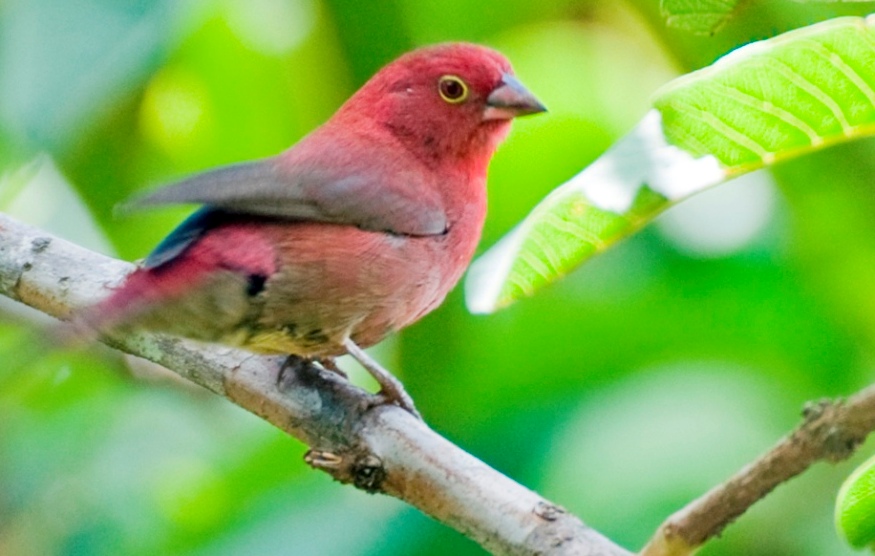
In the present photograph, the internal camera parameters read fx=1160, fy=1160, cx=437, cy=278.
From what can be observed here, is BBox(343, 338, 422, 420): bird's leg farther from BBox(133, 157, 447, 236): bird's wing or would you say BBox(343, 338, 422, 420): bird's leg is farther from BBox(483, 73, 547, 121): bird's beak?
BBox(483, 73, 547, 121): bird's beak

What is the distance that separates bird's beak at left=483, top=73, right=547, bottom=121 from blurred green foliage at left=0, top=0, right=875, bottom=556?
0.90 meters

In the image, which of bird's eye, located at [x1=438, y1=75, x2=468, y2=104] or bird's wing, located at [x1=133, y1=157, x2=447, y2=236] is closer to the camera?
bird's wing, located at [x1=133, y1=157, x2=447, y2=236]

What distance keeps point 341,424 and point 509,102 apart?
3.62 ft

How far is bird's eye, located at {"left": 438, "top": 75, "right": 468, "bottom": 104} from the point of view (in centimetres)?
316

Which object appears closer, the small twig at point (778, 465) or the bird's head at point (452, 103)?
the small twig at point (778, 465)

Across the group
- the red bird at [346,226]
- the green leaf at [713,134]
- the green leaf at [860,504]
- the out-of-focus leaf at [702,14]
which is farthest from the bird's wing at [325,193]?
the green leaf at [860,504]

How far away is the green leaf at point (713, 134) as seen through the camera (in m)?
1.51

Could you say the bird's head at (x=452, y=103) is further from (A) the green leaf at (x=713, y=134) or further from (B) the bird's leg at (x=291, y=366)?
(A) the green leaf at (x=713, y=134)

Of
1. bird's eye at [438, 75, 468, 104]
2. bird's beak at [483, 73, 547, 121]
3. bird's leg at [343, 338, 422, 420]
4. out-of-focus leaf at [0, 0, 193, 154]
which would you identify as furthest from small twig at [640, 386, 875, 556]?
out-of-focus leaf at [0, 0, 193, 154]

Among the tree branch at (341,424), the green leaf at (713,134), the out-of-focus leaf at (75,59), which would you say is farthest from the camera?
the out-of-focus leaf at (75,59)

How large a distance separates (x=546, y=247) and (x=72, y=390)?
2631 mm

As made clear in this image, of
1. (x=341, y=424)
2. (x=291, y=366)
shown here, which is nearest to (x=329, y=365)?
(x=291, y=366)

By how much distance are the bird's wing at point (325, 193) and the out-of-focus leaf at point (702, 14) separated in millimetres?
1003

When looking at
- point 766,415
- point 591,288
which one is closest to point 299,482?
point 591,288
